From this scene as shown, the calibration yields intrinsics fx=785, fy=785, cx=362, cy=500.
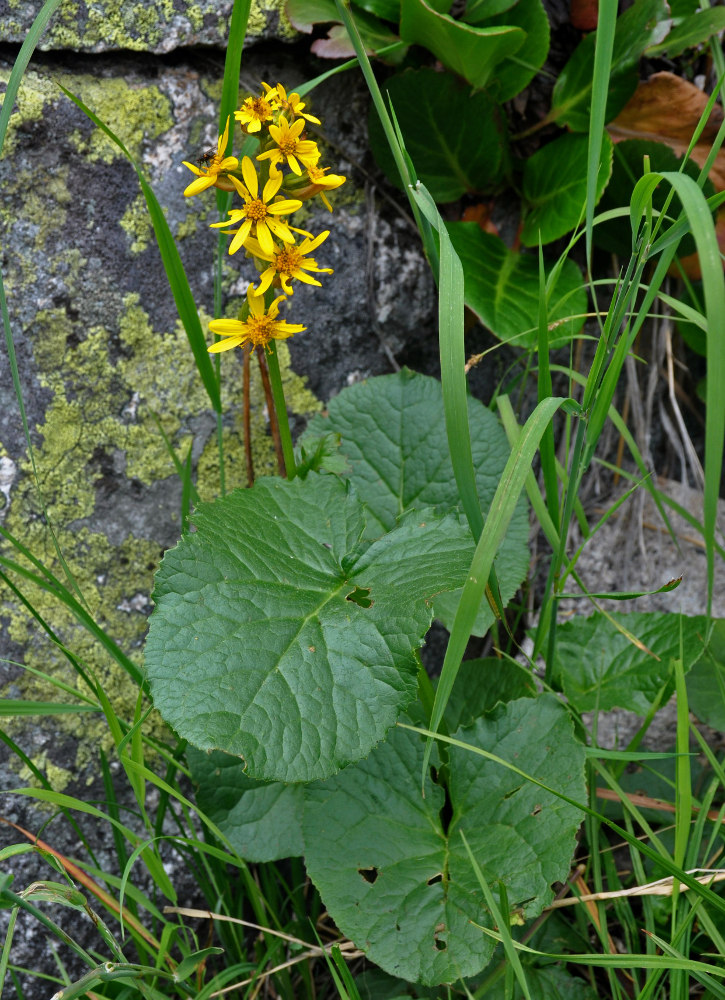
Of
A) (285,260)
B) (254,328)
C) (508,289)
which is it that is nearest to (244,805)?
(254,328)

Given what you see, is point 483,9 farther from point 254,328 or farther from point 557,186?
point 254,328

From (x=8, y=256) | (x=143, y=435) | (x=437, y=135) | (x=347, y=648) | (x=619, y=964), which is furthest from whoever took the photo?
(x=437, y=135)

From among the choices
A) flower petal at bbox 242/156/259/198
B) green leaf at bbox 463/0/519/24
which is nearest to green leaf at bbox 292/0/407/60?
green leaf at bbox 463/0/519/24

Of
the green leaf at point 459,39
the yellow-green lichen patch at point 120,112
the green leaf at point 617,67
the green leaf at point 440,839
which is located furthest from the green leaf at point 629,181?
the green leaf at point 440,839

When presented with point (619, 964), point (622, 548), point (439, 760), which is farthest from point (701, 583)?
point (619, 964)

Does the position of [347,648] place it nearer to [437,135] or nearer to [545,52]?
[437,135]

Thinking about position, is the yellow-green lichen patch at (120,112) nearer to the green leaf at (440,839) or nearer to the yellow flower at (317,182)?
the yellow flower at (317,182)
